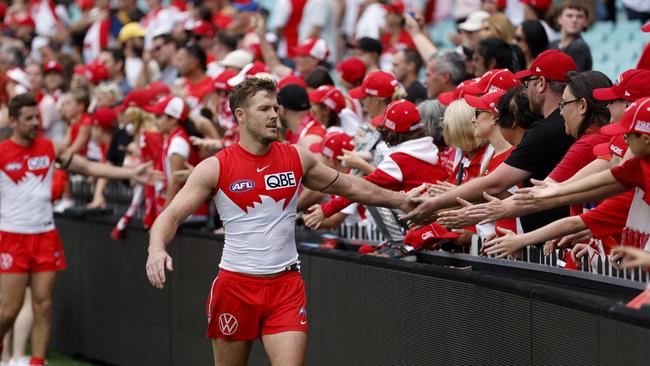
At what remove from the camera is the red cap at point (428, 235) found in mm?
8031

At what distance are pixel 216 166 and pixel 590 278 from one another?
2.28 metres

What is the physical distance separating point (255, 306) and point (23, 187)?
4810mm

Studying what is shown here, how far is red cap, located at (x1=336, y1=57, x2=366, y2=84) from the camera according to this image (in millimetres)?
11453

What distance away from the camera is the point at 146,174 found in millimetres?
10930

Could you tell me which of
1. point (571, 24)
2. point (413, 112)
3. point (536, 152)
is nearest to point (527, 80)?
point (536, 152)

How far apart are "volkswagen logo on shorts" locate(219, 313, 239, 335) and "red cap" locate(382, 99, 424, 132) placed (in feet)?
6.29

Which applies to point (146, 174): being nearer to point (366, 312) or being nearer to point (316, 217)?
point (316, 217)

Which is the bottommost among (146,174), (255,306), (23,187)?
(255,306)

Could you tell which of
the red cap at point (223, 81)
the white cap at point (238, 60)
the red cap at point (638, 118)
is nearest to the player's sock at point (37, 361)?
the red cap at point (223, 81)

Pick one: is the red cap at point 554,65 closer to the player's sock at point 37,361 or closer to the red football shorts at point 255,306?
the red football shorts at point 255,306

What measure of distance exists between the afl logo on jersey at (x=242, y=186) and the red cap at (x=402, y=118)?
1553 millimetres

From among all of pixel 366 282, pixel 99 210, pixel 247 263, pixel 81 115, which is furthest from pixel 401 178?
pixel 81 115

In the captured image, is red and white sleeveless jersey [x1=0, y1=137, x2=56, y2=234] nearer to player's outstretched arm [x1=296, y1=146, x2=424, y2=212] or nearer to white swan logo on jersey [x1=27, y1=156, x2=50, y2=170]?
white swan logo on jersey [x1=27, y1=156, x2=50, y2=170]

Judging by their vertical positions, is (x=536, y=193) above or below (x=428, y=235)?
above
